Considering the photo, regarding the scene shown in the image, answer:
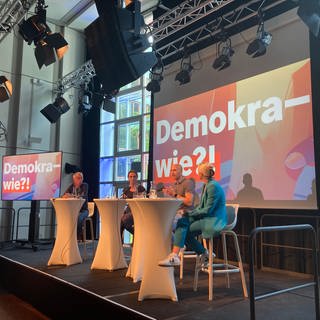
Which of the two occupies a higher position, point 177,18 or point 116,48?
point 177,18

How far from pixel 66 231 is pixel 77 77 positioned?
420 centimetres

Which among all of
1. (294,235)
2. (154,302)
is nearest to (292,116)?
(294,235)

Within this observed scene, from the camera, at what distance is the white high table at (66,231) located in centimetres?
403

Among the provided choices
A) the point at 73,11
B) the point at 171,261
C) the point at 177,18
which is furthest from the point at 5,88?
the point at 171,261

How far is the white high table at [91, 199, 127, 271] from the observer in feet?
12.5

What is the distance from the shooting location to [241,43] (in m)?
4.64

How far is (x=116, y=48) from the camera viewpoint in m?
3.57

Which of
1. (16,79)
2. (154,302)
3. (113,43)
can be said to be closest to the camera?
(154,302)

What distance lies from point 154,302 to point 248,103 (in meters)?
2.65

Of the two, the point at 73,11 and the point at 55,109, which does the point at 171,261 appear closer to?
the point at 55,109

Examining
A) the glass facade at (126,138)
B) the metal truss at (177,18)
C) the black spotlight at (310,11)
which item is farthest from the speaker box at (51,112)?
the black spotlight at (310,11)

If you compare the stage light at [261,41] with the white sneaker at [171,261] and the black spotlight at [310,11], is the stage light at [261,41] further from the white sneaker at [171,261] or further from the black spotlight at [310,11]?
the white sneaker at [171,261]

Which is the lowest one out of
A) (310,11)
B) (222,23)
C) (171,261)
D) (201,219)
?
(171,261)

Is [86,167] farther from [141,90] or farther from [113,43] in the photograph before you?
[113,43]
